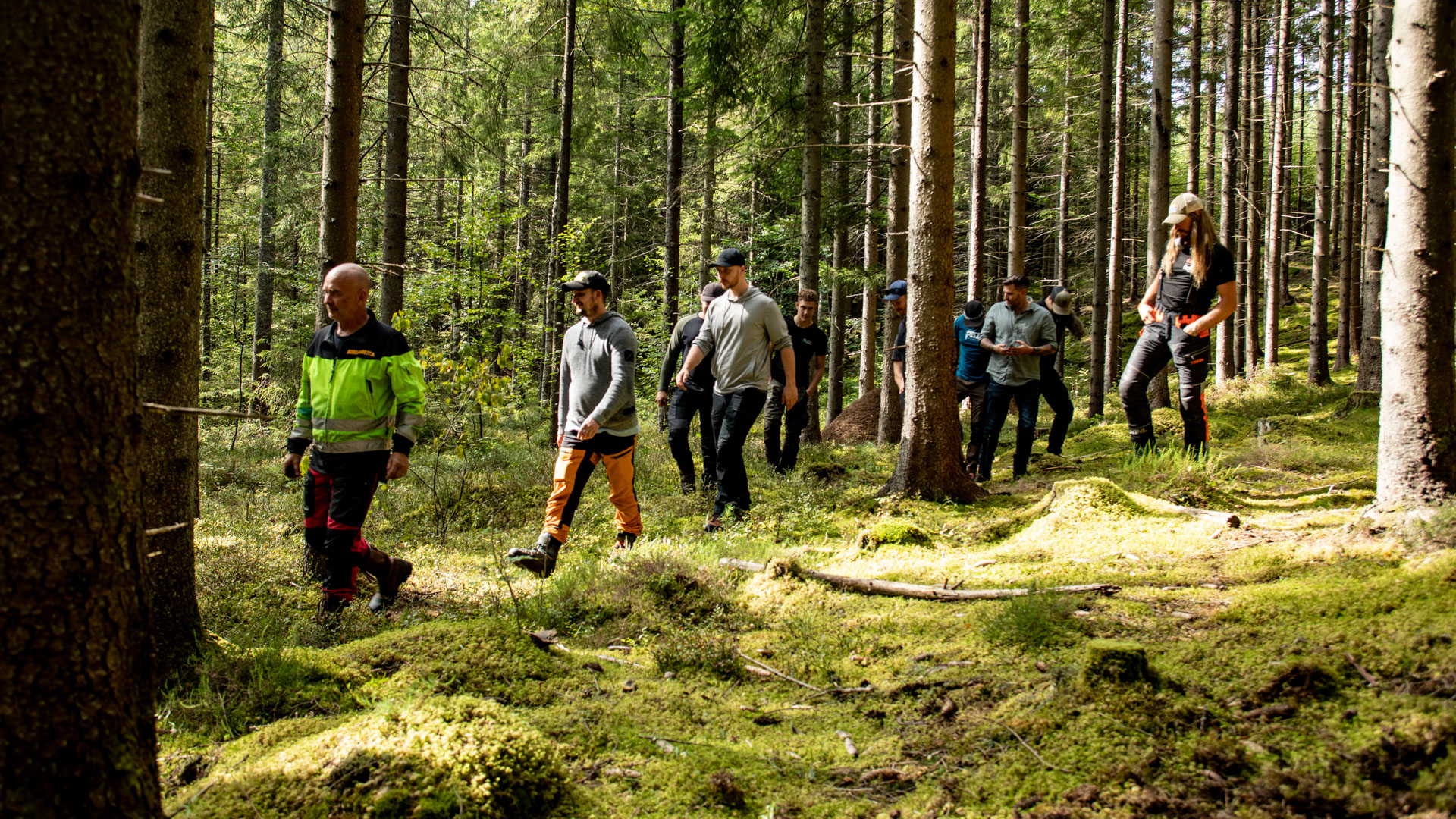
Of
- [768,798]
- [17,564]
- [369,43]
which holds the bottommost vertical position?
[768,798]

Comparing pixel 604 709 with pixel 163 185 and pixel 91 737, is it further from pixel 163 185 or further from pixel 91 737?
pixel 163 185

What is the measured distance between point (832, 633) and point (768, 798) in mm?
1560

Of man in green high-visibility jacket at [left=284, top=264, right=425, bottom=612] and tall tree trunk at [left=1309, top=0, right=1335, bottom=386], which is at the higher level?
tall tree trunk at [left=1309, top=0, right=1335, bottom=386]

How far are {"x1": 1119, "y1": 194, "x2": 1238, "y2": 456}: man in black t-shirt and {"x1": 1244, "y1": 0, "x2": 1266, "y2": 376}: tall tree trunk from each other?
14426mm

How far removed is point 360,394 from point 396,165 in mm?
7230

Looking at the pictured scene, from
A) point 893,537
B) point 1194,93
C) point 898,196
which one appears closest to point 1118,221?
point 1194,93

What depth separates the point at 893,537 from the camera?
19.3 ft

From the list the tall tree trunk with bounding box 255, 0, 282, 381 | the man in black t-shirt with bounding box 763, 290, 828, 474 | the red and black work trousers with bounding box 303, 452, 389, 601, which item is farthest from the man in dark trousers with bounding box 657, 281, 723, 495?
the tall tree trunk with bounding box 255, 0, 282, 381

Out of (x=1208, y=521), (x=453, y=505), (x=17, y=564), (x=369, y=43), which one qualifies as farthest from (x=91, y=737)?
(x=369, y=43)

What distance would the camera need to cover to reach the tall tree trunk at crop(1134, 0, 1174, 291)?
1342 cm

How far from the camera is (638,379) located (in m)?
24.4

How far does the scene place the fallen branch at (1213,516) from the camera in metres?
5.13

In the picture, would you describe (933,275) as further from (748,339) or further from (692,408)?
(692,408)

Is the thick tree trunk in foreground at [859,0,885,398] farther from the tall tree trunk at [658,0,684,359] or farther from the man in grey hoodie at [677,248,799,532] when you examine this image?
the man in grey hoodie at [677,248,799,532]
